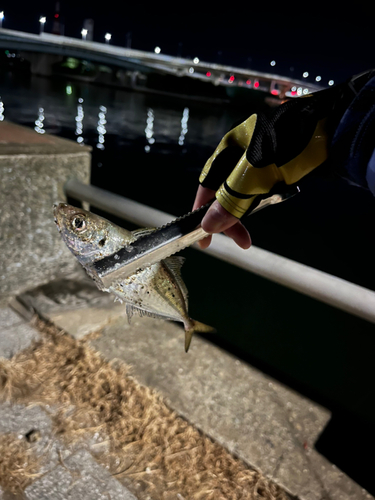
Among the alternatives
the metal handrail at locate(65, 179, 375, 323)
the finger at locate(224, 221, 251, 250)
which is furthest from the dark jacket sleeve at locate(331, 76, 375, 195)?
the metal handrail at locate(65, 179, 375, 323)

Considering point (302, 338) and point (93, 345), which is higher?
point (93, 345)

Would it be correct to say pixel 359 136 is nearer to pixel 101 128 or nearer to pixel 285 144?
pixel 285 144

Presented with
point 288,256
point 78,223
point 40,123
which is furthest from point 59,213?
point 40,123

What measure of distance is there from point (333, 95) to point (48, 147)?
9.83ft

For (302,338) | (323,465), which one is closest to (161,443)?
(323,465)

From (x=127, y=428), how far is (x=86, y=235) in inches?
77.1

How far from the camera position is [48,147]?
3629mm

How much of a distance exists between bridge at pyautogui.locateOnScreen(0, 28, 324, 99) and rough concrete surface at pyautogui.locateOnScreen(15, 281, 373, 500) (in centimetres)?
3157

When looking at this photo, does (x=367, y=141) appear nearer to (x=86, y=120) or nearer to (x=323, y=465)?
(x=323, y=465)

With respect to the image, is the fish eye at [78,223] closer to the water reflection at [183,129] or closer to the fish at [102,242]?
the fish at [102,242]

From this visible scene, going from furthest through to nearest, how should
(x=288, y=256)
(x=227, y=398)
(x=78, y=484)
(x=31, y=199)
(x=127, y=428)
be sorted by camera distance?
(x=288, y=256)
(x=31, y=199)
(x=227, y=398)
(x=127, y=428)
(x=78, y=484)

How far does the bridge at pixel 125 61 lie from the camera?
38500mm

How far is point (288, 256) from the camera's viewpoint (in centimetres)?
1482

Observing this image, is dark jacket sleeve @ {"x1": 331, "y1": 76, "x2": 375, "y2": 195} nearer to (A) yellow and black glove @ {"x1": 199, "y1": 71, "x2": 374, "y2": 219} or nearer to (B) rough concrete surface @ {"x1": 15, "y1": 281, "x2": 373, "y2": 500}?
(A) yellow and black glove @ {"x1": 199, "y1": 71, "x2": 374, "y2": 219}
